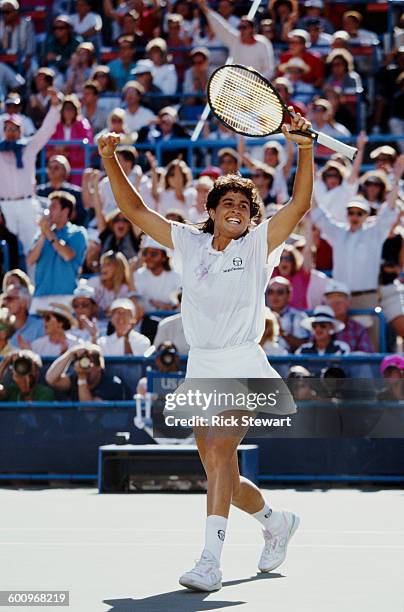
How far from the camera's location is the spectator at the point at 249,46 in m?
17.6

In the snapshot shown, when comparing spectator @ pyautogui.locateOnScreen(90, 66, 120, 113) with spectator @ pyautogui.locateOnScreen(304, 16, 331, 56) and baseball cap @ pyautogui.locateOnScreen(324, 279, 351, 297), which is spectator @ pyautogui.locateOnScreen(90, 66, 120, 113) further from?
baseball cap @ pyautogui.locateOnScreen(324, 279, 351, 297)

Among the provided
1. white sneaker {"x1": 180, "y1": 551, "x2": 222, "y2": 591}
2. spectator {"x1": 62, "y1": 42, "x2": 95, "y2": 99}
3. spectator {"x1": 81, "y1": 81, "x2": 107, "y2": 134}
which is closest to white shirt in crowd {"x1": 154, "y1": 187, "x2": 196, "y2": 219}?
spectator {"x1": 81, "y1": 81, "x2": 107, "y2": 134}

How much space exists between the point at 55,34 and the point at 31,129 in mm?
2157

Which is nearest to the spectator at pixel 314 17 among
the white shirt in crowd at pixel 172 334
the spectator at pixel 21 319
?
the spectator at pixel 21 319

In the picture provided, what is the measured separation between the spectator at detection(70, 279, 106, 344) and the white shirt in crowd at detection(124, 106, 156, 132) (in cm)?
388

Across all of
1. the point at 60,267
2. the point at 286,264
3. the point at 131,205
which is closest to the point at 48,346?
the point at 60,267

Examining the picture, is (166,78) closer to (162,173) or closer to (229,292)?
Answer: (162,173)

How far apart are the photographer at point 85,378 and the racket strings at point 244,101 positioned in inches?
200

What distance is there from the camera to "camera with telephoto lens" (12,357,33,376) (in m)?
12.1

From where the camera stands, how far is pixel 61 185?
50.9ft

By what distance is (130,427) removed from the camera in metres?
11.9

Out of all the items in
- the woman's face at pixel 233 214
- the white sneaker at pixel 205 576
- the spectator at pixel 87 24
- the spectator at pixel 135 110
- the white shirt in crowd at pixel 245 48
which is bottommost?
the white sneaker at pixel 205 576

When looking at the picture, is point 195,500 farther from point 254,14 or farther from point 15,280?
point 254,14

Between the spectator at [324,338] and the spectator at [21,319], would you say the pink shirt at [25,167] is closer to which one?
the spectator at [21,319]
